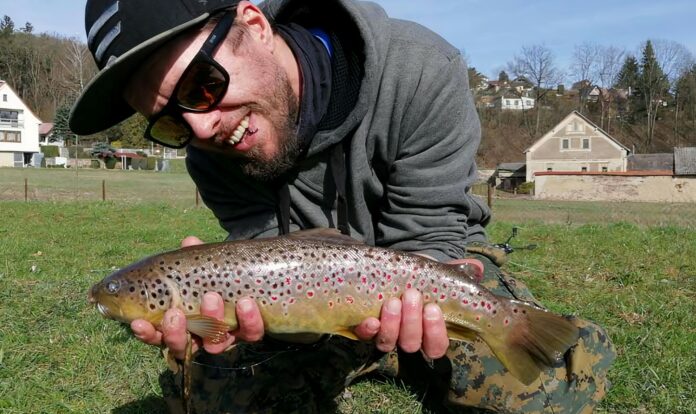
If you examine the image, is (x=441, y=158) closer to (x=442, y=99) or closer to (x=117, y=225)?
(x=442, y=99)

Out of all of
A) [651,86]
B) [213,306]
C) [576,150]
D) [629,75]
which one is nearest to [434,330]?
[213,306]

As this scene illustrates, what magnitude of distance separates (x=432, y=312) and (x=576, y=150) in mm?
77148

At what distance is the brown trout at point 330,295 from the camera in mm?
2859

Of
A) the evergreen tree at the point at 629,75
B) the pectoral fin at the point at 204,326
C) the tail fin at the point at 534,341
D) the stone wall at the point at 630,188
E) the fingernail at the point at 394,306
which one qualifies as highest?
the evergreen tree at the point at 629,75

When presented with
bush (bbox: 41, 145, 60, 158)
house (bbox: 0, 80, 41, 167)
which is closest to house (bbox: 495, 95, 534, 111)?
bush (bbox: 41, 145, 60, 158)

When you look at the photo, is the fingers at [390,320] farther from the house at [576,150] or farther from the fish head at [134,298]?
the house at [576,150]

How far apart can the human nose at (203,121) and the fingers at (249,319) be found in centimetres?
88

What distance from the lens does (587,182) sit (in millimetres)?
47375

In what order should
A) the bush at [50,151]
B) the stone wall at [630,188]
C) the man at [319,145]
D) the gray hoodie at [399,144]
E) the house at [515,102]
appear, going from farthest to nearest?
the house at [515,102] → the bush at [50,151] → the stone wall at [630,188] → the gray hoodie at [399,144] → the man at [319,145]

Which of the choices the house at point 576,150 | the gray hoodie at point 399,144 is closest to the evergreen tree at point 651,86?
the house at point 576,150

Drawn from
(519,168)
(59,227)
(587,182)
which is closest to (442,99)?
(59,227)

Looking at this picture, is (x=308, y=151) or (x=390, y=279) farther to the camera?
(x=308, y=151)

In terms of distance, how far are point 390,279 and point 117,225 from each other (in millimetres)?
11475

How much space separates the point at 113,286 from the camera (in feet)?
9.52
